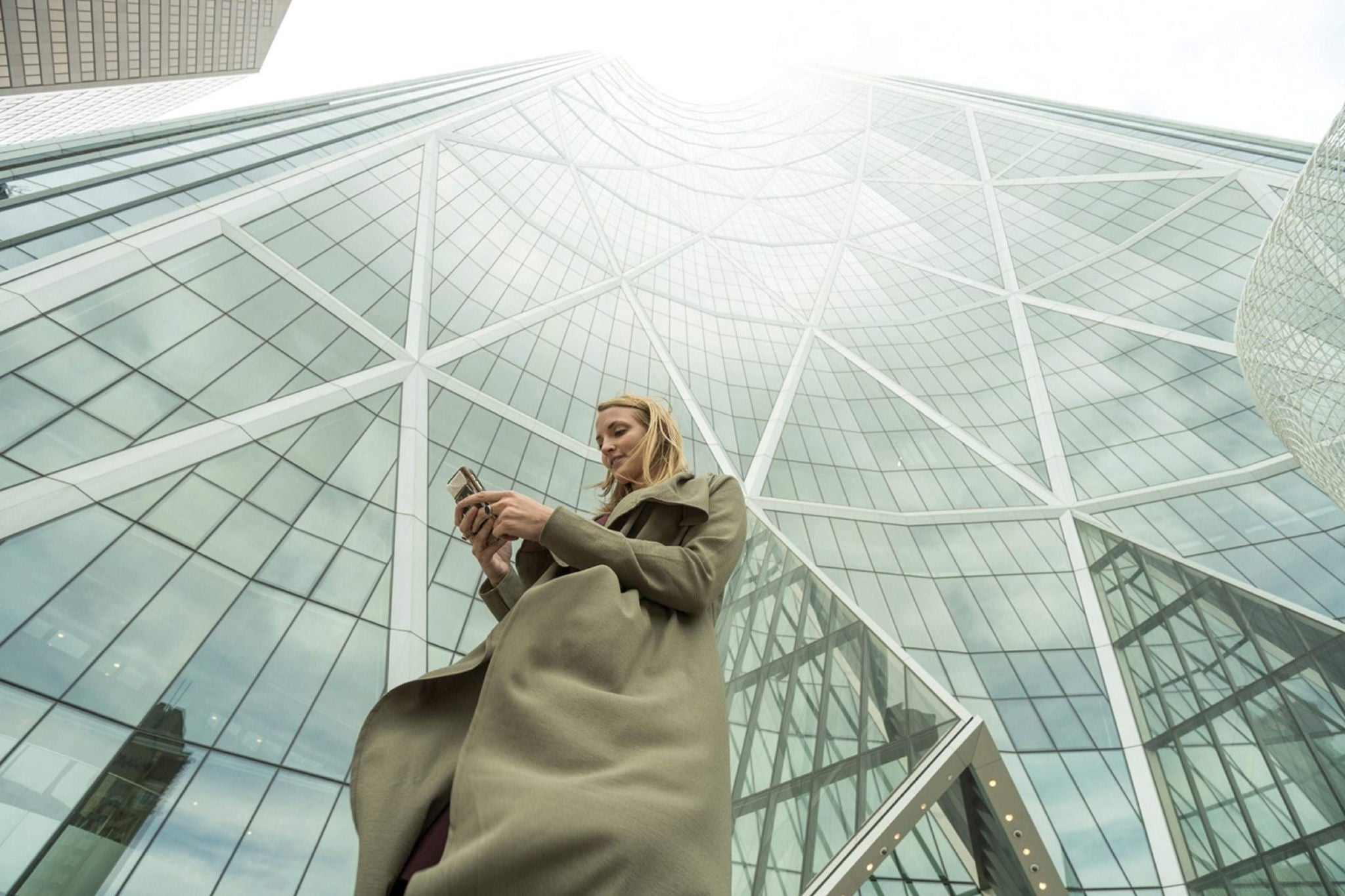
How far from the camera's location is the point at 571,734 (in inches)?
89.0

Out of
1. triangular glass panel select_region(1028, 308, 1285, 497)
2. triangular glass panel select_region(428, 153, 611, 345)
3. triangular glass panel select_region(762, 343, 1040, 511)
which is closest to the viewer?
triangular glass panel select_region(428, 153, 611, 345)

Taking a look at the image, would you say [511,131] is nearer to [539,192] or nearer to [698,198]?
[539,192]

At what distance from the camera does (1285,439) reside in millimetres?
13609

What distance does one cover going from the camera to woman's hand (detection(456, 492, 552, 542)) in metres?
2.99

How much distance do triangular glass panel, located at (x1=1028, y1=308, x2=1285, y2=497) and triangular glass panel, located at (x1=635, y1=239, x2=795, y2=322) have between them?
1147 cm

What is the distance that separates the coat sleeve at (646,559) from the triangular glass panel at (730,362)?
18405mm

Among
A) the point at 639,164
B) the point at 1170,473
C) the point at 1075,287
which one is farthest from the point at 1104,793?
the point at 639,164

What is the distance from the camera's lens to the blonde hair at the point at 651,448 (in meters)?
4.07

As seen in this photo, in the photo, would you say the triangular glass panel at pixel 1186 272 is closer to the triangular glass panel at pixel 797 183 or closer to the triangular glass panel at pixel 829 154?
the triangular glass panel at pixel 797 183

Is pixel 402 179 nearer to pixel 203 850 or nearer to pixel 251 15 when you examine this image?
pixel 203 850

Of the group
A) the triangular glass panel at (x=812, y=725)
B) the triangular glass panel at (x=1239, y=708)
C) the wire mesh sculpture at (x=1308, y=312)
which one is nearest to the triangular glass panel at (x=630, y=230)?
the wire mesh sculpture at (x=1308, y=312)

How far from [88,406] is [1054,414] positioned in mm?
26506

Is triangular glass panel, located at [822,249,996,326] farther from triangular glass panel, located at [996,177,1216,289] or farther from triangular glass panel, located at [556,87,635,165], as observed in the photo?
triangular glass panel, located at [556,87,635,165]

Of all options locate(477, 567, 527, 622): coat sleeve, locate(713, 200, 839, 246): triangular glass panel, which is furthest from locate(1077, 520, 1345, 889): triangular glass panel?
locate(713, 200, 839, 246): triangular glass panel
